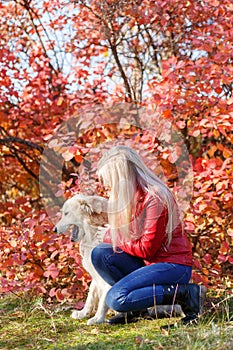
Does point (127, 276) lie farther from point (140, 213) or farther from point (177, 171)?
point (177, 171)

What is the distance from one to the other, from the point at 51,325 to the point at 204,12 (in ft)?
8.94

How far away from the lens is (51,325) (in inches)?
122

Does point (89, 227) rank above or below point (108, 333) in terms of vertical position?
above

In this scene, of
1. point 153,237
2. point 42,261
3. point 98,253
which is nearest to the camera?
point 153,237

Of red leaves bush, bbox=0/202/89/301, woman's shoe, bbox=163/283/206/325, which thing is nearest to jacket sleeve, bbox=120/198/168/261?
woman's shoe, bbox=163/283/206/325

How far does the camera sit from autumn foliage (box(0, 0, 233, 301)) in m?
3.75

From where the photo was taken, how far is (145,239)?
2.83 meters

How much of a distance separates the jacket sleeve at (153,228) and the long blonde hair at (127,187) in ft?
0.12

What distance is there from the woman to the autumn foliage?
579mm

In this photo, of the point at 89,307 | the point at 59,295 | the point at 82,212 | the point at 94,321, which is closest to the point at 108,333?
the point at 94,321

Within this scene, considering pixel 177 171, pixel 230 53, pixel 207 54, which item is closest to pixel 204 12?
pixel 207 54

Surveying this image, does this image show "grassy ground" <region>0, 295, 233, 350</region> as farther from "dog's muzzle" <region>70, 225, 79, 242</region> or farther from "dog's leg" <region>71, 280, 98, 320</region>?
"dog's muzzle" <region>70, 225, 79, 242</region>

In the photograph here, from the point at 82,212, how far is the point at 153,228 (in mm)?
489

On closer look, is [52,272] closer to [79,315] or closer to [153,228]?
[79,315]
